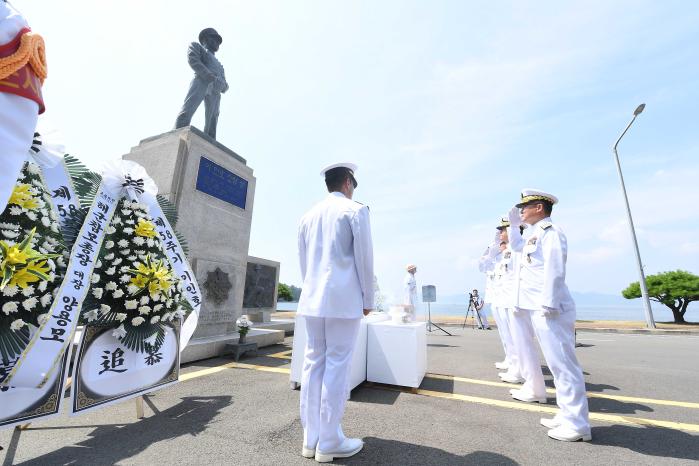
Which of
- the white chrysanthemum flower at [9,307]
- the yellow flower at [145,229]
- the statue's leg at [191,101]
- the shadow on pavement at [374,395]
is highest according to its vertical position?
the statue's leg at [191,101]

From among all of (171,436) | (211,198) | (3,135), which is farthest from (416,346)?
(211,198)

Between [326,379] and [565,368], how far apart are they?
7.27ft

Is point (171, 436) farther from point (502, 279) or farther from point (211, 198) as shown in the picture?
point (502, 279)

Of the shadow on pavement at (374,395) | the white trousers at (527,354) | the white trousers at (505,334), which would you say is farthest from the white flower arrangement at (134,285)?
the white trousers at (505,334)

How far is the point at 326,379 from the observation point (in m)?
2.29

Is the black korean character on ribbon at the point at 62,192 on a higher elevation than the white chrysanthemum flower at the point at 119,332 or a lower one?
higher

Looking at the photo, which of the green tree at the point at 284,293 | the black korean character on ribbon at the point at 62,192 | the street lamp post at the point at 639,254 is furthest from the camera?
the green tree at the point at 284,293

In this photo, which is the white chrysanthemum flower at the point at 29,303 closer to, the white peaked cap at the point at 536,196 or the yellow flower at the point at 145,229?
the yellow flower at the point at 145,229

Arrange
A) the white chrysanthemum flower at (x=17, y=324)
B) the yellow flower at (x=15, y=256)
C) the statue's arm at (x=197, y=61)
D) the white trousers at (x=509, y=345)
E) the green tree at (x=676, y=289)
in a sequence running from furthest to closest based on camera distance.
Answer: the green tree at (x=676, y=289)
the statue's arm at (x=197, y=61)
the white trousers at (x=509, y=345)
the white chrysanthemum flower at (x=17, y=324)
the yellow flower at (x=15, y=256)

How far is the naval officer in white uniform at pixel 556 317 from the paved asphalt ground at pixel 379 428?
0.21 metres

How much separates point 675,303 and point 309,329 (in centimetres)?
2636

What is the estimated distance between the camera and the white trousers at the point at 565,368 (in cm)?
269

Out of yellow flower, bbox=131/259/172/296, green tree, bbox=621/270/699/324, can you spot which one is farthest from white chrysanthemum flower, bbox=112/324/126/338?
green tree, bbox=621/270/699/324

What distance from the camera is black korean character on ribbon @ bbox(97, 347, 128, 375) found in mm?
2697
